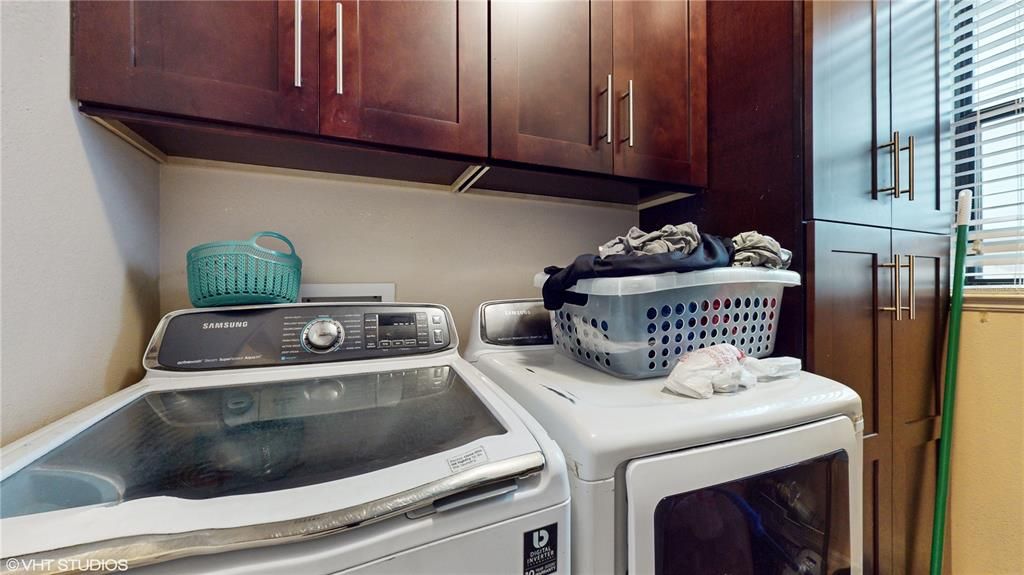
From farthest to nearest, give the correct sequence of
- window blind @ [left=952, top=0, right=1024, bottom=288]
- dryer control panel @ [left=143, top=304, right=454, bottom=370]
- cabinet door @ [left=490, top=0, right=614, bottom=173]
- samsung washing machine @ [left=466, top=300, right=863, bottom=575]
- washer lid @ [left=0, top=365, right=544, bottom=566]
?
window blind @ [left=952, top=0, right=1024, bottom=288] < cabinet door @ [left=490, top=0, right=614, bottom=173] < dryer control panel @ [left=143, top=304, right=454, bottom=370] < samsung washing machine @ [left=466, top=300, right=863, bottom=575] < washer lid @ [left=0, top=365, right=544, bottom=566]

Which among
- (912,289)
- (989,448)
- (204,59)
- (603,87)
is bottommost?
(989,448)

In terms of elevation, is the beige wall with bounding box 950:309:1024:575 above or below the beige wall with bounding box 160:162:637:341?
below

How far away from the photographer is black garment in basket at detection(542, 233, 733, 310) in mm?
684

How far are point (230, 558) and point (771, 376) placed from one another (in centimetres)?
87

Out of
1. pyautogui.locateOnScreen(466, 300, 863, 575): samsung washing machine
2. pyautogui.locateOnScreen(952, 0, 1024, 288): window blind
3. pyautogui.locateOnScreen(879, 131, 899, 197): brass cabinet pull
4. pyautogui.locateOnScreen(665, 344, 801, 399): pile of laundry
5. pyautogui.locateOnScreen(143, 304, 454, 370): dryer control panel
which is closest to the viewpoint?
pyautogui.locateOnScreen(466, 300, 863, 575): samsung washing machine

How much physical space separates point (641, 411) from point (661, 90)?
3.30ft

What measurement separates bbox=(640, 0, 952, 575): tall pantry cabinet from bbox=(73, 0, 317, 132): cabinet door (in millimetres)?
1174

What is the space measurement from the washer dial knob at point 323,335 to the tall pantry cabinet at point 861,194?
3.79ft

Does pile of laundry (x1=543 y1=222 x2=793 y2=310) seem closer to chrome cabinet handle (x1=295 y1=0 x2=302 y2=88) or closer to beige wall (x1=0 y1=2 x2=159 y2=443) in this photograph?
chrome cabinet handle (x1=295 y1=0 x2=302 y2=88)

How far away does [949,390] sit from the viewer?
3.72 ft

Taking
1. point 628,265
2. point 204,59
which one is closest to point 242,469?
point 628,265

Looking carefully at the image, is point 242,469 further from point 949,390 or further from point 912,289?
point 949,390

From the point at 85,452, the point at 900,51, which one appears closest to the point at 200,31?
the point at 85,452

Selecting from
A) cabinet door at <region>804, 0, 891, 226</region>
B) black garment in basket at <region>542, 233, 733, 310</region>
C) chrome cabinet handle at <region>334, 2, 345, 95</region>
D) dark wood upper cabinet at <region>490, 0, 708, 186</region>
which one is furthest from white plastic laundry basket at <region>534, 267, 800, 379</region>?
chrome cabinet handle at <region>334, 2, 345, 95</region>
